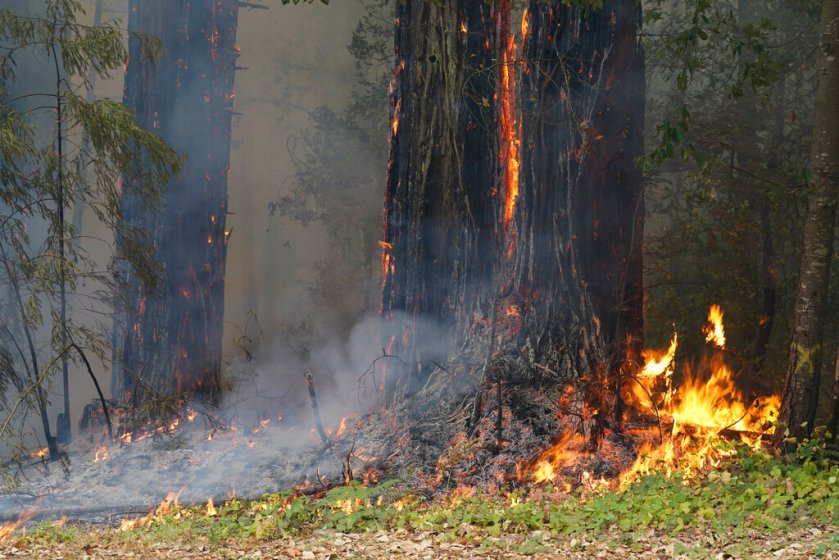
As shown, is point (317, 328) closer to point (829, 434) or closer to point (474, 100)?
point (474, 100)

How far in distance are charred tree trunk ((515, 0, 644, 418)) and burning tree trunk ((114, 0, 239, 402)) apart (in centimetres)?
461

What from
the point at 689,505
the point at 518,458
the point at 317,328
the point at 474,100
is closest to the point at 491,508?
the point at 518,458

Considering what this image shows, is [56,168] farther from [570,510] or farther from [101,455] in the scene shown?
[570,510]

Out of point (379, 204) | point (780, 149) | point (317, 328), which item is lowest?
point (317, 328)

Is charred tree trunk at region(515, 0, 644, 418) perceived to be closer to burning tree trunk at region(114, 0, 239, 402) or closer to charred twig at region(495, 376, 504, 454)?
charred twig at region(495, 376, 504, 454)

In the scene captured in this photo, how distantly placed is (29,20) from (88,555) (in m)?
5.81

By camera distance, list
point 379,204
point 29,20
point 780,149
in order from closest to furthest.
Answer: point 29,20 < point 780,149 < point 379,204

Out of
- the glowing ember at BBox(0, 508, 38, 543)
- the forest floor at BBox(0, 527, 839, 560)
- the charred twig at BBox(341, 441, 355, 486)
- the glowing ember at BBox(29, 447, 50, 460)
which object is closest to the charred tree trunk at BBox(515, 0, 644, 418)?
the charred twig at BBox(341, 441, 355, 486)

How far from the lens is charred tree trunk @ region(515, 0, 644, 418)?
28.4 feet

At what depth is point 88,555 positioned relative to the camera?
6.72 metres

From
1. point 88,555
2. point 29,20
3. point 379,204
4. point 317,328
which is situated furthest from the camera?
point 317,328

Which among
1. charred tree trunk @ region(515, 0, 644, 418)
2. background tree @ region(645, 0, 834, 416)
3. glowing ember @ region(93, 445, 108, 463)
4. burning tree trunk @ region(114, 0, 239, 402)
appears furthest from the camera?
background tree @ region(645, 0, 834, 416)

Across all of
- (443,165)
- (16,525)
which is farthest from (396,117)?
(16,525)

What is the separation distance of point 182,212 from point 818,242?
733cm
